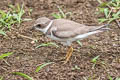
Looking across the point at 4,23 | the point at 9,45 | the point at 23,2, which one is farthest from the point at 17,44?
the point at 23,2

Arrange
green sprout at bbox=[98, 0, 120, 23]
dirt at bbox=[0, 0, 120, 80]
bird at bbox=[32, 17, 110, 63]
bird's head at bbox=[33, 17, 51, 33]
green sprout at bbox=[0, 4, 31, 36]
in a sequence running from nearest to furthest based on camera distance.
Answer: dirt at bbox=[0, 0, 120, 80]
bird at bbox=[32, 17, 110, 63]
bird's head at bbox=[33, 17, 51, 33]
green sprout at bbox=[0, 4, 31, 36]
green sprout at bbox=[98, 0, 120, 23]

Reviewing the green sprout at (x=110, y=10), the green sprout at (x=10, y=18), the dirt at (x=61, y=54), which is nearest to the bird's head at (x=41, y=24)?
the dirt at (x=61, y=54)

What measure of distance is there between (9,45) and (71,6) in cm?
242

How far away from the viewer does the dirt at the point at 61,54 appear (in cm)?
564

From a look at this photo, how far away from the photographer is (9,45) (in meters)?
6.59

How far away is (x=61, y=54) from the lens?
641 cm

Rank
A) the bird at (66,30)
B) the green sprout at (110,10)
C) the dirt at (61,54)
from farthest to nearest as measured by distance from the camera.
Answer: the green sprout at (110,10)
the bird at (66,30)
the dirt at (61,54)

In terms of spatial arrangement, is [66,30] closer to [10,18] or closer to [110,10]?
[10,18]

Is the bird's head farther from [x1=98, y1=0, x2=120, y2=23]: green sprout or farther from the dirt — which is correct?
[x1=98, y1=0, x2=120, y2=23]: green sprout

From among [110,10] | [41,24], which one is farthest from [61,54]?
[110,10]

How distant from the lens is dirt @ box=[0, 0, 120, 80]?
5.64 m

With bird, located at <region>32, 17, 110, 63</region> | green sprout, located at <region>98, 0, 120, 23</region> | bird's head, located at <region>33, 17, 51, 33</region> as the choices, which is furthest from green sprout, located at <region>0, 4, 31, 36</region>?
green sprout, located at <region>98, 0, 120, 23</region>

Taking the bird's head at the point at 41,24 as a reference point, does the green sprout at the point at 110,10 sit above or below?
below

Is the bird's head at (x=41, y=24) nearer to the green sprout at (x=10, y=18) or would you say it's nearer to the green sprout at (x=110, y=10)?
the green sprout at (x=10, y=18)
